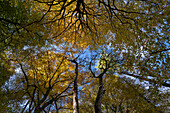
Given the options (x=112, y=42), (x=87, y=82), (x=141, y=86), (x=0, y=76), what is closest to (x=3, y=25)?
(x=0, y=76)

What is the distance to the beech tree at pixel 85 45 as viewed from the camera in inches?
210

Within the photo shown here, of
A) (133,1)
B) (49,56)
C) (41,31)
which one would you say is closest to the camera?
(133,1)

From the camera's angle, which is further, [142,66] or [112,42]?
[112,42]

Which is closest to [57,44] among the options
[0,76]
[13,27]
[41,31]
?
[41,31]

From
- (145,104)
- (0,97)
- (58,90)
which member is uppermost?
(58,90)

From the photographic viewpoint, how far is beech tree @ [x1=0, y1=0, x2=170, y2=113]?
5.33m

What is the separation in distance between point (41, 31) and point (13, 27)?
1612 mm

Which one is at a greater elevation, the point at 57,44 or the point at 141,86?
the point at 57,44

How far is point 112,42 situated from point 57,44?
18.9 feet

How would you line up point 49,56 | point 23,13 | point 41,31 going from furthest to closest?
1. point 49,56
2. point 41,31
3. point 23,13

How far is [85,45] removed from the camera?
1062 centimetres

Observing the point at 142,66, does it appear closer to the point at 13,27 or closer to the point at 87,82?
the point at 13,27

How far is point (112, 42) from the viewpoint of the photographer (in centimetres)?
882

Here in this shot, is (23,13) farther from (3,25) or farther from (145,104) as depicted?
(145,104)
